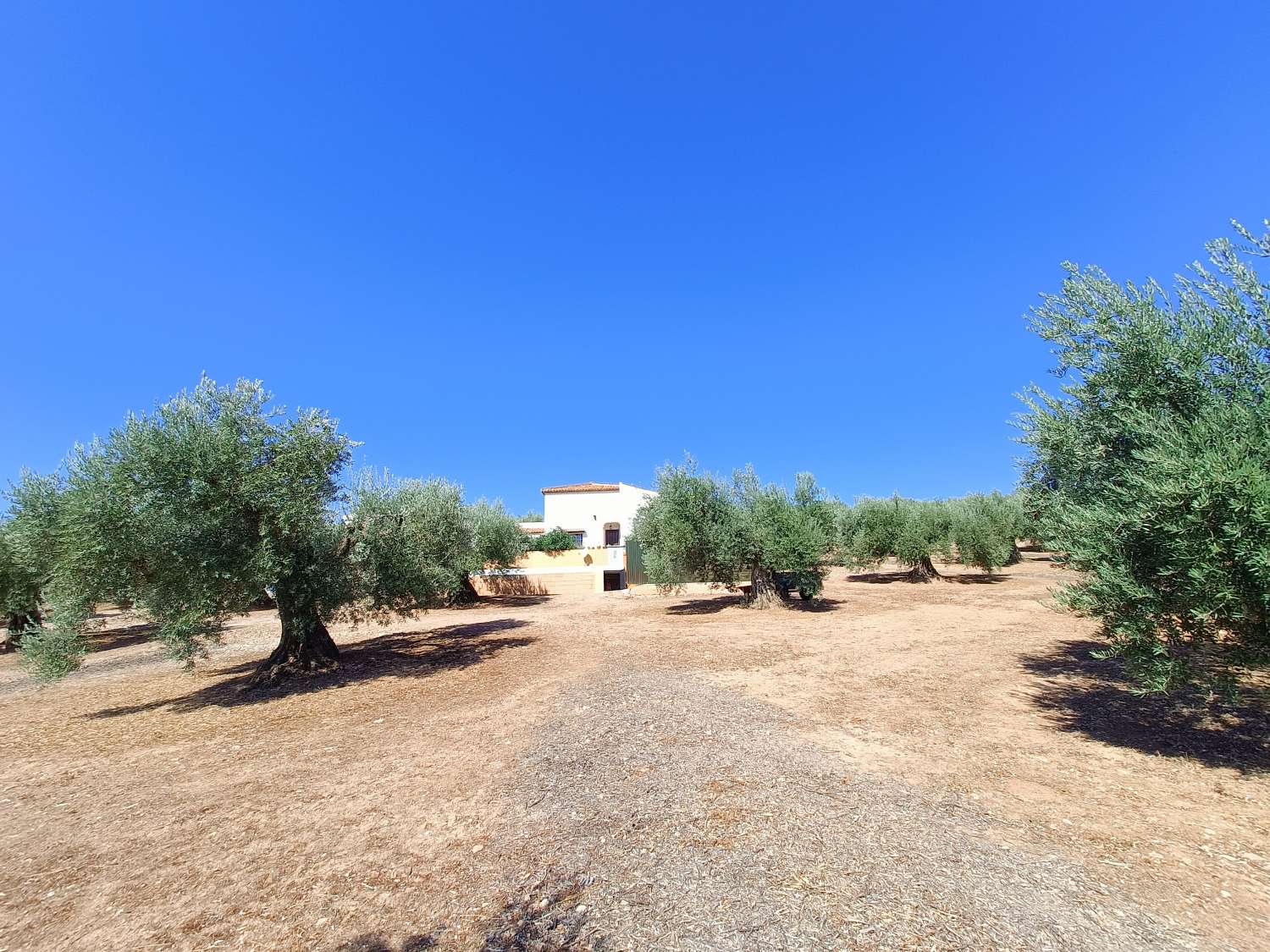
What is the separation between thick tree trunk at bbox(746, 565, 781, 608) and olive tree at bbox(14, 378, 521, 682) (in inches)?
591

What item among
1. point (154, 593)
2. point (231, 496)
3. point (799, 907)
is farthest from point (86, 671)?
point (799, 907)

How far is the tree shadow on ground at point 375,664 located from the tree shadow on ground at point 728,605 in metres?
6.98

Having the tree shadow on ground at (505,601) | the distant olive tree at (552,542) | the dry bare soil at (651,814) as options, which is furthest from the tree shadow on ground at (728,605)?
the distant olive tree at (552,542)

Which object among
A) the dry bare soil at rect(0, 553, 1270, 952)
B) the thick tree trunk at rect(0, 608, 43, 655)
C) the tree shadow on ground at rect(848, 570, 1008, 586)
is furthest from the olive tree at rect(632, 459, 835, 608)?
the thick tree trunk at rect(0, 608, 43, 655)

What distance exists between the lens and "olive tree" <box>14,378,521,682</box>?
378 inches

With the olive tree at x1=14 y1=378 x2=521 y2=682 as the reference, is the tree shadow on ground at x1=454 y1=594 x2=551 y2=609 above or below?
below

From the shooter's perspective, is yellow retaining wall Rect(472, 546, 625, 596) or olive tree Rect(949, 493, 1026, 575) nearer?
olive tree Rect(949, 493, 1026, 575)

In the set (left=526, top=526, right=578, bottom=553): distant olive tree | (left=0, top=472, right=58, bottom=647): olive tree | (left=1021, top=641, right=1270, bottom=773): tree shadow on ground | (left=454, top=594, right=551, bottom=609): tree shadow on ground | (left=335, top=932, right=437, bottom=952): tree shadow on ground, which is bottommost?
(left=335, top=932, right=437, bottom=952): tree shadow on ground

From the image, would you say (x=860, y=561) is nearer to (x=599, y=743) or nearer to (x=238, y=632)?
(x=599, y=743)

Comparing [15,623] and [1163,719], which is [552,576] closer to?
[15,623]

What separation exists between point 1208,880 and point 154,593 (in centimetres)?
1410

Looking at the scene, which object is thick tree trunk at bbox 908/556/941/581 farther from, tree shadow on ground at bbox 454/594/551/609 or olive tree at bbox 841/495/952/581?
tree shadow on ground at bbox 454/594/551/609

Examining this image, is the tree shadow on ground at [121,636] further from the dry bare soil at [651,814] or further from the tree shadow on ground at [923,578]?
the tree shadow on ground at [923,578]

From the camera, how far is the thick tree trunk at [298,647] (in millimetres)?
11930
